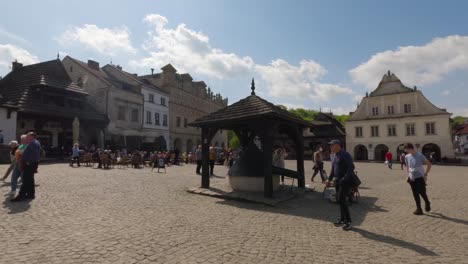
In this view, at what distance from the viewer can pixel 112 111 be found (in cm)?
3338

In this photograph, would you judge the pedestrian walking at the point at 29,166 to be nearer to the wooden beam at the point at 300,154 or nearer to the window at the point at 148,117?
the wooden beam at the point at 300,154

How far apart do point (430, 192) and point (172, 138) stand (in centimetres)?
3684

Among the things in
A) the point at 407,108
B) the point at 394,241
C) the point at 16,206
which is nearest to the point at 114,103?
the point at 16,206

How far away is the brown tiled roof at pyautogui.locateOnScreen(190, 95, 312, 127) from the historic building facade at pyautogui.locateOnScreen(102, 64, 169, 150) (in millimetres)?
27888

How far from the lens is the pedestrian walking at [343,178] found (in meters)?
6.08

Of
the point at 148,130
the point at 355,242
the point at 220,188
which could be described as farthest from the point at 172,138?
the point at 355,242

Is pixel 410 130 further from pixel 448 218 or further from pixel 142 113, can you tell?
pixel 448 218

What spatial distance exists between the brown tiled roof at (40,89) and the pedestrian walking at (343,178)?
2503 cm

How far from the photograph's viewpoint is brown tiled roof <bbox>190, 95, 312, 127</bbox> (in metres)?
9.16

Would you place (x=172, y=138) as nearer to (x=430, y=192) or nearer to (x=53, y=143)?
(x=53, y=143)

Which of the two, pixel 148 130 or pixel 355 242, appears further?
pixel 148 130

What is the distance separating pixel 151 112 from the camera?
39.6m

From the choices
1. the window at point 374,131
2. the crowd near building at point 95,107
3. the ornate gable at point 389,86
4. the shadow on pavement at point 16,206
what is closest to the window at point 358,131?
the window at point 374,131

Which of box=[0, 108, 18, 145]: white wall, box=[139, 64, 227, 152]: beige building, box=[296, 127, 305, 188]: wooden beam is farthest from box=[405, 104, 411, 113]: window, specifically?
box=[0, 108, 18, 145]: white wall
